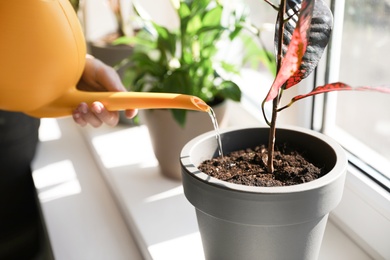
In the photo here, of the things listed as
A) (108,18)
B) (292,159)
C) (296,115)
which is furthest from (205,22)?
(108,18)

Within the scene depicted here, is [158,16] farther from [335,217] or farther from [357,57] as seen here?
[335,217]

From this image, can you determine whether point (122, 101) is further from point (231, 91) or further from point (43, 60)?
point (231, 91)

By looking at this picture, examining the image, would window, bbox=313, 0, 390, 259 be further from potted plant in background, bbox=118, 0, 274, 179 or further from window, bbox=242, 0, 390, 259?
potted plant in background, bbox=118, 0, 274, 179

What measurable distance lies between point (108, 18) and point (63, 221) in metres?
0.59

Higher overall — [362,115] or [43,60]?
[43,60]

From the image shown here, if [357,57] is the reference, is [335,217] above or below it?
below

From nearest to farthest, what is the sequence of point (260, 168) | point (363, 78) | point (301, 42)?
point (301, 42) < point (260, 168) < point (363, 78)

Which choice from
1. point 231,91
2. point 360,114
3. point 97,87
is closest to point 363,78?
point 360,114

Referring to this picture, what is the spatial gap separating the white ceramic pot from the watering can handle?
7.1 inches

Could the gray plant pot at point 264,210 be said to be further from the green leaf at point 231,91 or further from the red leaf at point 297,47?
the green leaf at point 231,91

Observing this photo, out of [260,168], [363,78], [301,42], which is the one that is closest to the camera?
[301,42]

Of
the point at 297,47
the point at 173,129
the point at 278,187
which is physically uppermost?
the point at 297,47

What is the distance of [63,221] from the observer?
0.87 metres

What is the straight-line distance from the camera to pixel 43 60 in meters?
0.62
